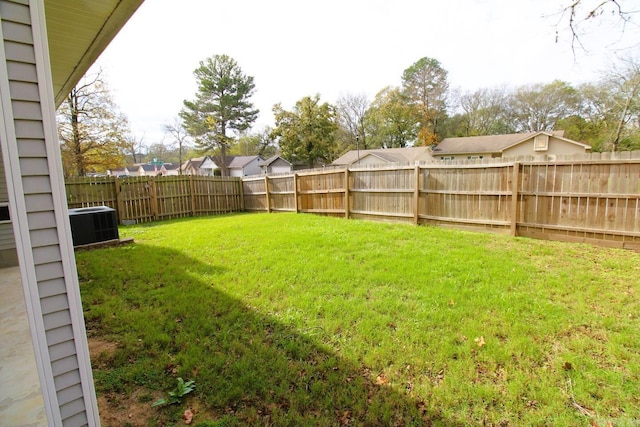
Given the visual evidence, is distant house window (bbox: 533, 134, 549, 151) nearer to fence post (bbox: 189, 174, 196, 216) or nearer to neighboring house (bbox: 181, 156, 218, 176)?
fence post (bbox: 189, 174, 196, 216)

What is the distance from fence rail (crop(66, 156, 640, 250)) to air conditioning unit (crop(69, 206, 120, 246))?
4.33m

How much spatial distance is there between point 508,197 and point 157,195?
1128cm

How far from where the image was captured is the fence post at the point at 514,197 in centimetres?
638

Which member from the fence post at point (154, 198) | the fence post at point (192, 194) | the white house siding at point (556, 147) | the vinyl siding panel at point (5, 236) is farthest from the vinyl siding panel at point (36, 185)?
the white house siding at point (556, 147)

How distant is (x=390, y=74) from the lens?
36062mm

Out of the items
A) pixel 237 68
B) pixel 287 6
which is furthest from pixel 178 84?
pixel 287 6

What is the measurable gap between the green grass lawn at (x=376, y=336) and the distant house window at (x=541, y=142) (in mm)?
22580

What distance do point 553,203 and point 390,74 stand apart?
113 ft

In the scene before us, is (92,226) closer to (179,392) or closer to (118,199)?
(118,199)

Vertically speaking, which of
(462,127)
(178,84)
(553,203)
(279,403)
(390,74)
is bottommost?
(279,403)

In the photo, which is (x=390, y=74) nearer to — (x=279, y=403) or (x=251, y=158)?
(x=251, y=158)

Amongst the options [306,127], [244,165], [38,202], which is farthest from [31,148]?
[244,165]

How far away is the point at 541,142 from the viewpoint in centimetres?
2334

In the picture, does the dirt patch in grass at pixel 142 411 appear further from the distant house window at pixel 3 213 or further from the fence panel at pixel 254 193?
the fence panel at pixel 254 193
